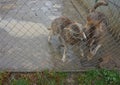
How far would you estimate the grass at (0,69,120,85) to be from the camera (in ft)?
19.1

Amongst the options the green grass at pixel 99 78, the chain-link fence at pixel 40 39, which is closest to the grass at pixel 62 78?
the green grass at pixel 99 78

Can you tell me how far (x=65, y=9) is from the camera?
982 cm

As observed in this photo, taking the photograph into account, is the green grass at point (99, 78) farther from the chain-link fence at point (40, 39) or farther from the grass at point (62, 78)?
the chain-link fence at point (40, 39)

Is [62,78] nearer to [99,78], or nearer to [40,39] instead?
[99,78]

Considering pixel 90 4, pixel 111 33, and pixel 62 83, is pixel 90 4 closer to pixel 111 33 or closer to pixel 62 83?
pixel 111 33

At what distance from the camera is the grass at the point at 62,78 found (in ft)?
19.1

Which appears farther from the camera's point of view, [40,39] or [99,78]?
[40,39]

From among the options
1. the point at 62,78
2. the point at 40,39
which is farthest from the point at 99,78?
the point at 40,39

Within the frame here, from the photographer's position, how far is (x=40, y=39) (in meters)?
7.49

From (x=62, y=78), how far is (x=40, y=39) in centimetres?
180

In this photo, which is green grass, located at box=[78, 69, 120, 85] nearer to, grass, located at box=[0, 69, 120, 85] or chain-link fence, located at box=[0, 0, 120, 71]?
grass, located at box=[0, 69, 120, 85]

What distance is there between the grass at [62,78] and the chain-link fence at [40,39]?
184 millimetres

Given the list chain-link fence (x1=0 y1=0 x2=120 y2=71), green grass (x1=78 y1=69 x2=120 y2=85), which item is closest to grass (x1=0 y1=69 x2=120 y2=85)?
green grass (x1=78 y1=69 x2=120 y2=85)

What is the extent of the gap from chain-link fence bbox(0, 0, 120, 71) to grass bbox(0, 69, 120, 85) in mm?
184
